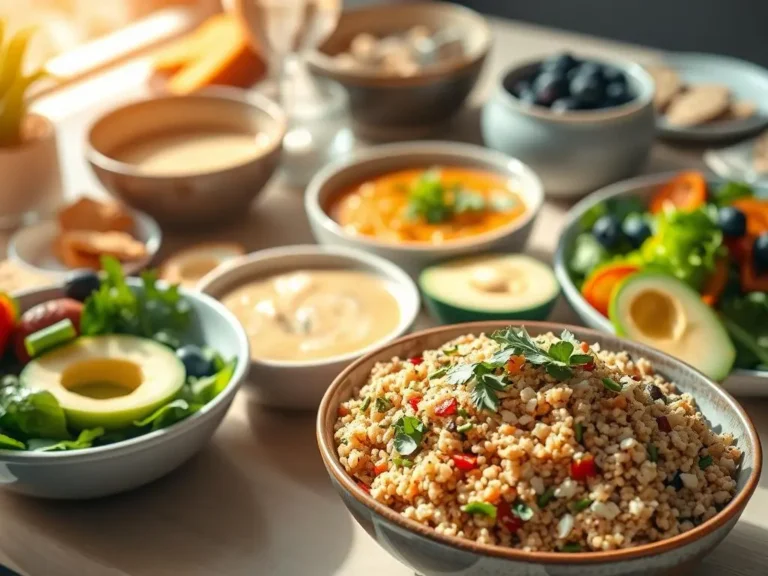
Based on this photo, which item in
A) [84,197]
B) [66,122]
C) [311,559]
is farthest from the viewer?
[66,122]

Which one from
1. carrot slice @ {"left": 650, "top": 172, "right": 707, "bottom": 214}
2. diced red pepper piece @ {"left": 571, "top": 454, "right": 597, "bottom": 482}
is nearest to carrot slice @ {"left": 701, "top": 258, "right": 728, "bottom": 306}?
carrot slice @ {"left": 650, "top": 172, "right": 707, "bottom": 214}

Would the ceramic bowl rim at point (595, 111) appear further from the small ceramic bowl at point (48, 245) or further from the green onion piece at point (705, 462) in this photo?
the green onion piece at point (705, 462)

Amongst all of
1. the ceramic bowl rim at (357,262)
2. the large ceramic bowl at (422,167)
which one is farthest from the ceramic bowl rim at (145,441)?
the large ceramic bowl at (422,167)

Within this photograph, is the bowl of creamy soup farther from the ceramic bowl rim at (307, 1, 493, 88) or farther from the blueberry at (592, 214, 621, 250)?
the blueberry at (592, 214, 621, 250)

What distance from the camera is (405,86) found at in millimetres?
2031

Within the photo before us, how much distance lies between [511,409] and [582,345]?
0.14m

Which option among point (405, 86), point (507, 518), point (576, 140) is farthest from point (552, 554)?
point (405, 86)

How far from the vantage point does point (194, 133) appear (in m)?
1.98

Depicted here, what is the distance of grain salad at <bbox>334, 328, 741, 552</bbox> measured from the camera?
95 centimetres

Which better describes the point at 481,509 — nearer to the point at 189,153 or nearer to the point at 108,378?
the point at 108,378

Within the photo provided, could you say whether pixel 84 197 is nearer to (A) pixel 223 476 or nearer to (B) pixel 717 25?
(A) pixel 223 476

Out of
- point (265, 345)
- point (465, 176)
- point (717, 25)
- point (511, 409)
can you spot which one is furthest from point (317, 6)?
point (717, 25)

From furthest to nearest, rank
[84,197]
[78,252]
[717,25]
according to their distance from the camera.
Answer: [717,25] < [84,197] < [78,252]

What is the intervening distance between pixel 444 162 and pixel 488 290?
1.52ft
